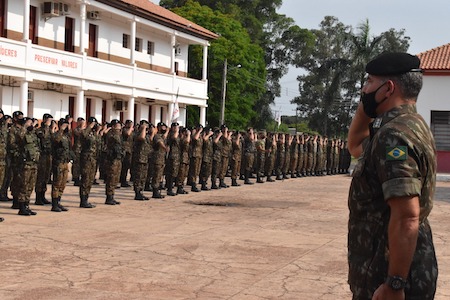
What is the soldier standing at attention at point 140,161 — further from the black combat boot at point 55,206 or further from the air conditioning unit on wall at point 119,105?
the air conditioning unit on wall at point 119,105

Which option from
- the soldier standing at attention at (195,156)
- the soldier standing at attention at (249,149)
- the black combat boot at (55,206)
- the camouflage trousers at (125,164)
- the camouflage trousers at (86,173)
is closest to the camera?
the black combat boot at (55,206)

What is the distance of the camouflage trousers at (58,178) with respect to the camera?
11648 millimetres

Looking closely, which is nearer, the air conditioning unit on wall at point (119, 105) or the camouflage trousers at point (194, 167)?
the camouflage trousers at point (194, 167)

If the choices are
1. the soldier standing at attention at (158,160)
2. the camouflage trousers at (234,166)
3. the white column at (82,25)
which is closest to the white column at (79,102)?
the white column at (82,25)

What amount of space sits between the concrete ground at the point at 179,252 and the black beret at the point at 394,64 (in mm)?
3453

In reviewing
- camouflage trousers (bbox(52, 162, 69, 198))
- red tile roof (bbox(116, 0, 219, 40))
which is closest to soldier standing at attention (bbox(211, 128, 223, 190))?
camouflage trousers (bbox(52, 162, 69, 198))

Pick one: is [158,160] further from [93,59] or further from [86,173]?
[93,59]

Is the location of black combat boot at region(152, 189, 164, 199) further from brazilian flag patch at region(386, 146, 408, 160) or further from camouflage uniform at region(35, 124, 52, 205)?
brazilian flag patch at region(386, 146, 408, 160)

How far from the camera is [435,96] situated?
29.4 m

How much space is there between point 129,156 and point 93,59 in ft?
42.0

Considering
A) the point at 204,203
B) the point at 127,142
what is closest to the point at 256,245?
the point at 204,203

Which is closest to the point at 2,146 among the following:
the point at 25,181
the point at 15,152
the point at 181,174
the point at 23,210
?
the point at 15,152

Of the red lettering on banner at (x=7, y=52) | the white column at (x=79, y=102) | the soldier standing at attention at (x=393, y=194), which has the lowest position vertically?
the soldier standing at attention at (x=393, y=194)

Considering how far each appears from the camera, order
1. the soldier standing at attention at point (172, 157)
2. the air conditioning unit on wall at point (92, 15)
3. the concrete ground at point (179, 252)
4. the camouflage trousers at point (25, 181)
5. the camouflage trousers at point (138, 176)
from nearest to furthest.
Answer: the concrete ground at point (179, 252) < the camouflage trousers at point (25, 181) < the camouflage trousers at point (138, 176) < the soldier standing at attention at point (172, 157) < the air conditioning unit on wall at point (92, 15)
